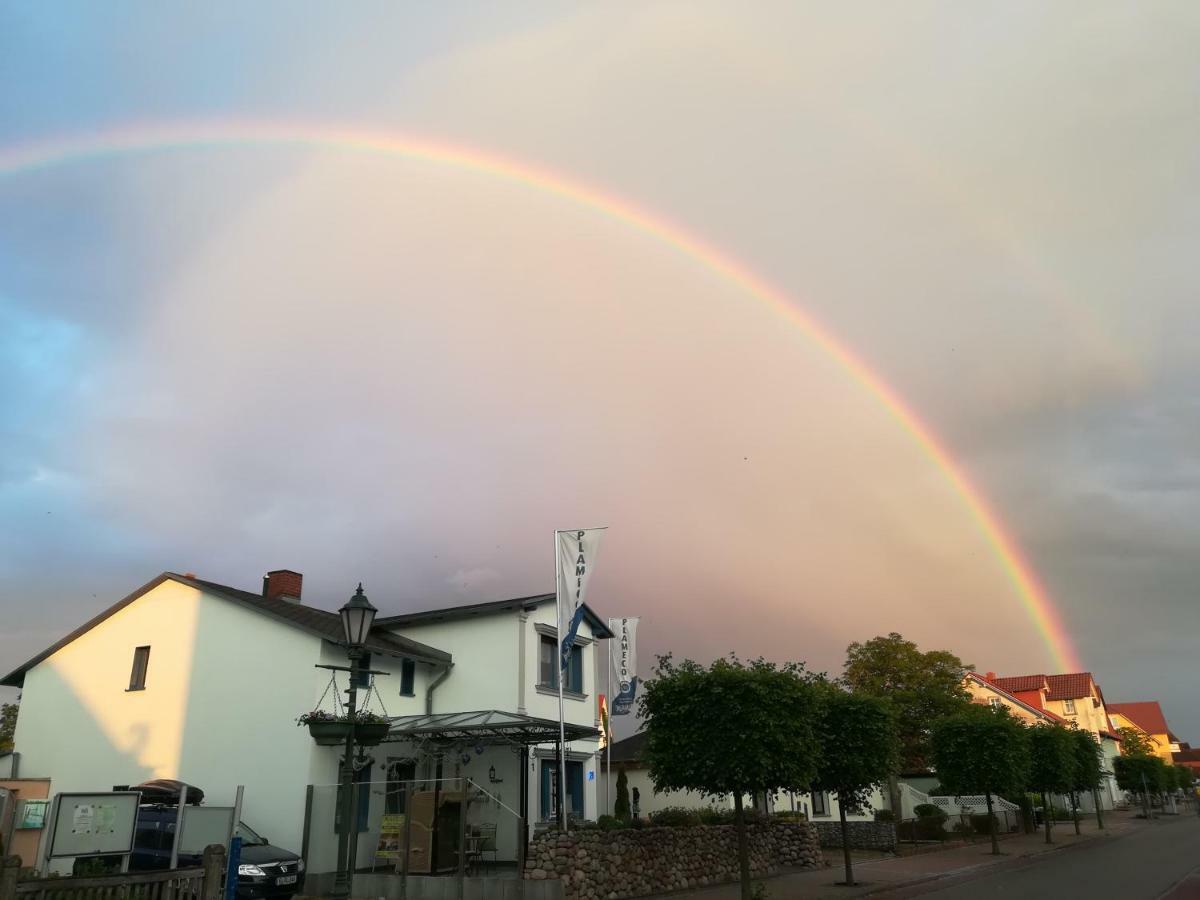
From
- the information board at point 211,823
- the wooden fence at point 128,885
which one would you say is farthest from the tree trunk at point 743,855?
the wooden fence at point 128,885

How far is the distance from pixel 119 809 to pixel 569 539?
44.6 ft

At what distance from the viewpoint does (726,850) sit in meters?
23.7

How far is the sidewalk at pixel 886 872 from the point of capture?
2055 cm

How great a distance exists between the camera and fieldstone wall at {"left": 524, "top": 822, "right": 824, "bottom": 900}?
17859 millimetres

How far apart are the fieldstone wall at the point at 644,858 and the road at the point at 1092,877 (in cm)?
495

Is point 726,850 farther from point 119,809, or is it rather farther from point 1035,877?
point 119,809

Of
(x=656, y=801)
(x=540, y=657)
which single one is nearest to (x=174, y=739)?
(x=540, y=657)

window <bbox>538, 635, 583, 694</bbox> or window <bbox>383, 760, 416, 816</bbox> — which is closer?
window <bbox>383, 760, 416, 816</bbox>

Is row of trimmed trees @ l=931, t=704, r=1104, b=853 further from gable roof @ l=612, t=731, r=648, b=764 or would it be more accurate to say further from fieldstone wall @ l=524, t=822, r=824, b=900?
gable roof @ l=612, t=731, r=648, b=764

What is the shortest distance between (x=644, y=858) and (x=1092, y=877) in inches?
538

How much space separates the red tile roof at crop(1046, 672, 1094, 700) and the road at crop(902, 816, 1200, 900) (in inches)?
2724

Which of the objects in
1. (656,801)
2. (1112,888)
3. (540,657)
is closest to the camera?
(1112,888)

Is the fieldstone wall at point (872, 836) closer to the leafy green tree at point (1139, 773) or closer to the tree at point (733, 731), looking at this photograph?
the tree at point (733, 731)

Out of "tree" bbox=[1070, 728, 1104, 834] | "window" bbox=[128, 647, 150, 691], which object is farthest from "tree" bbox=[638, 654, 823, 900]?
"tree" bbox=[1070, 728, 1104, 834]
